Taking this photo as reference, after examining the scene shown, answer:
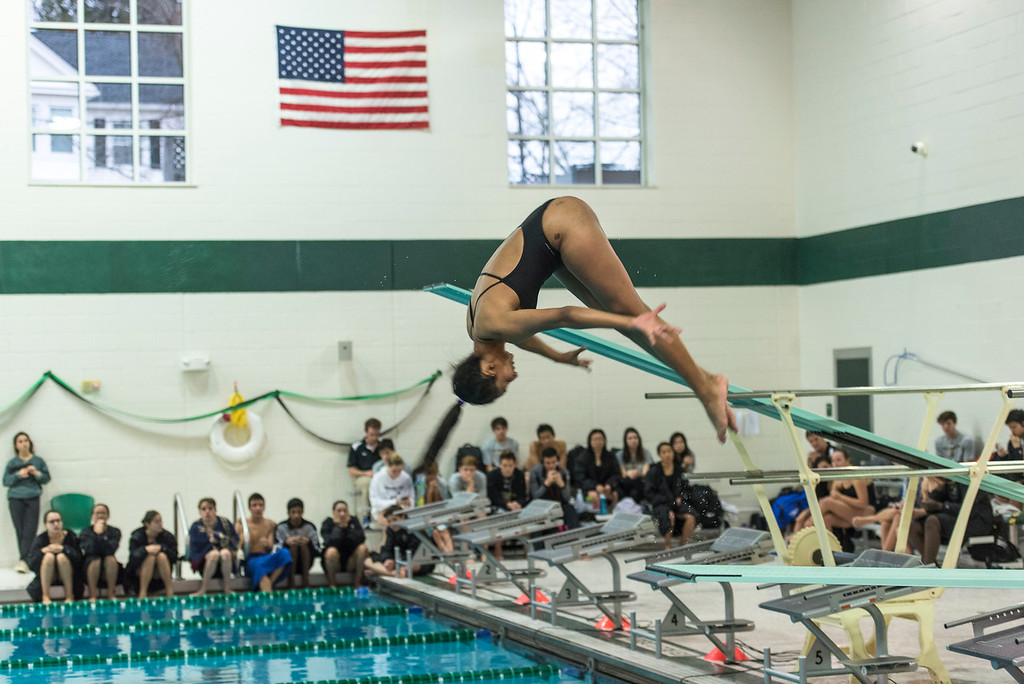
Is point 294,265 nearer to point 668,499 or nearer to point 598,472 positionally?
point 598,472

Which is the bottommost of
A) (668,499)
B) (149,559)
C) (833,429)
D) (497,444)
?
(149,559)

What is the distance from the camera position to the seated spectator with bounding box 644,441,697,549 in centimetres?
1273

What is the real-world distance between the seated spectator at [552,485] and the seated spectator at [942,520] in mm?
3757

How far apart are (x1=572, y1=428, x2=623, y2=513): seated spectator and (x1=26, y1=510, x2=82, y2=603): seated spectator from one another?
566 cm

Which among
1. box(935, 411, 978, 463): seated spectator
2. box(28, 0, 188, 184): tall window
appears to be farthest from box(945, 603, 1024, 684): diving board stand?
box(28, 0, 188, 184): tall window

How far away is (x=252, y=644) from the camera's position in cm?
945

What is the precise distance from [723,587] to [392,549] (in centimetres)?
567

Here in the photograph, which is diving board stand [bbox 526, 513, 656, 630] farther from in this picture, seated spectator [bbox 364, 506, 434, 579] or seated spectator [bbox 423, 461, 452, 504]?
seated spectator [bbox 423, 461, 452, 504]

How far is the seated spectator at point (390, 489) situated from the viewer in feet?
42.0

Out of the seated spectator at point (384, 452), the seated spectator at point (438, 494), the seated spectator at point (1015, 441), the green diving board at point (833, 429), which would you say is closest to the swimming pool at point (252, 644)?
the seated spectator at point (438, 494)

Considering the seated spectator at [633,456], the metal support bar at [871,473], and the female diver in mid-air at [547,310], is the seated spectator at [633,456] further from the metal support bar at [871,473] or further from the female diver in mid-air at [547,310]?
the female diver in mid-air at [547,310]

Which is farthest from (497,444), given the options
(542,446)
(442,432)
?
(442,432)

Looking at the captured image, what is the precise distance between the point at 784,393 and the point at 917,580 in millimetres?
1663

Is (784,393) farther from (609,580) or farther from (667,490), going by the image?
(667,490)
